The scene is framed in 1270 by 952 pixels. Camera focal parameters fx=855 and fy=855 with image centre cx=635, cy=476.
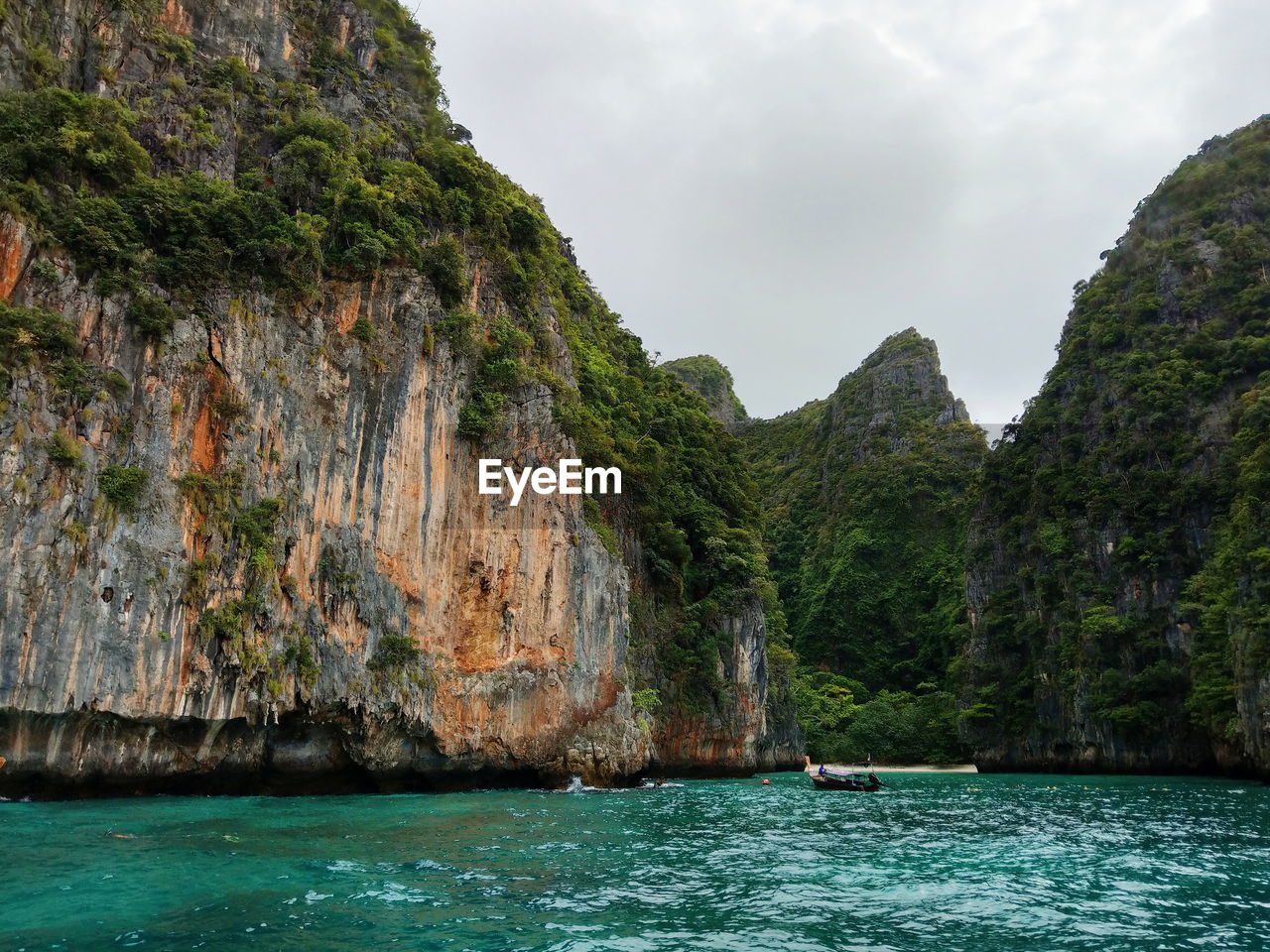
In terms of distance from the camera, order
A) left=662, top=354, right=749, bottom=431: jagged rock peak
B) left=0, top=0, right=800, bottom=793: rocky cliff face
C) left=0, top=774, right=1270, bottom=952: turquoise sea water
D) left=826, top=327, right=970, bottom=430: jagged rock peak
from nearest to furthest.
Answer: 1. left=0, top=774, right=1270, bottom=952: turquoise sea water
2. left=0, top=0, right=800, bottom=793: rocky cliff face
3. left=826, top=327, right=970, bottom=430: jagged rock peak
4. left=662, top=354, right=749, bottom=431: jagged rock peak

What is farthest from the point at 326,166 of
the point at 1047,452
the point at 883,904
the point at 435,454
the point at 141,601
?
the point at 1047,452

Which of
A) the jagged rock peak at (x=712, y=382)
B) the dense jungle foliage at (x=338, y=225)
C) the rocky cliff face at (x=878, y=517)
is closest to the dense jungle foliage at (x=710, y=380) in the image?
the jagged rock peak at (x=712, y=382)

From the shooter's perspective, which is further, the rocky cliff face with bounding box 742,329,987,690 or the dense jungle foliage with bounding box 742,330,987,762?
the rocky cliff face with bounding box 742,329,987,690

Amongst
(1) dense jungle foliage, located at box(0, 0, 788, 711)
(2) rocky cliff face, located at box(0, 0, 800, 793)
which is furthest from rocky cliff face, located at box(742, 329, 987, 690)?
(2) rocky cliff face, located at box(0, 0, 800, 793)

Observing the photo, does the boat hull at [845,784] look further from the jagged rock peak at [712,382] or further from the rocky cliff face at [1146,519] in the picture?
the jagged rock peak at [712,382]

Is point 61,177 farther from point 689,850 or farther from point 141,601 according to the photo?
point 689,850

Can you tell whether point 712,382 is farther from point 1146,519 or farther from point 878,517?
point 1146,519

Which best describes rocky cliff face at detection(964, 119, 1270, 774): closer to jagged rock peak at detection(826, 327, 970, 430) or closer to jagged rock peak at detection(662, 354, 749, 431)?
jagged rock peak at detection(826, 327, 970, 430)
